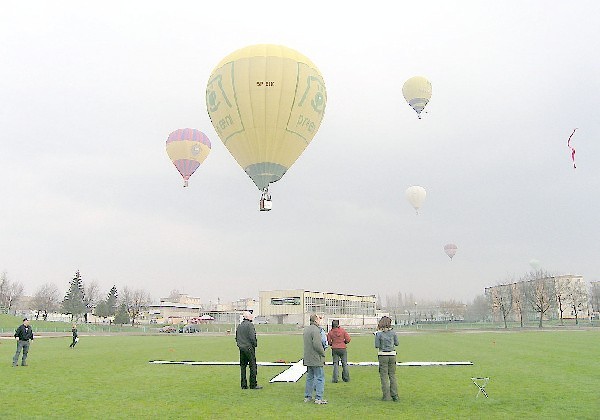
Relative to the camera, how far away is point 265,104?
2942cm

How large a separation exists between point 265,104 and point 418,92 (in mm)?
31513

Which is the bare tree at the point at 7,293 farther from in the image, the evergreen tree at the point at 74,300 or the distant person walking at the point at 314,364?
the distant person walking at the point at 314,364

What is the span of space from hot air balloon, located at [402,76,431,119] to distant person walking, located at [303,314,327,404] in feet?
162

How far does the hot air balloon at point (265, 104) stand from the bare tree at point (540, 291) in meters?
84.5

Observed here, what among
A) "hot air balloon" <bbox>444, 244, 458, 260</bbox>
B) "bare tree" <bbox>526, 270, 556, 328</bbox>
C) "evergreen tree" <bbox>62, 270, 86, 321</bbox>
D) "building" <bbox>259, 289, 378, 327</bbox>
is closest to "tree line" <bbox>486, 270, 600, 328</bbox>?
"bare tree" <bbox>526, 270, 556, 328</bbox>

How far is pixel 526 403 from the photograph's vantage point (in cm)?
1009

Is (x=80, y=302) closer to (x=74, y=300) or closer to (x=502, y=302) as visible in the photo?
(x=74, y=300)

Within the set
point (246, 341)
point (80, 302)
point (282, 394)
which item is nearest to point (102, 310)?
point (80, 302)

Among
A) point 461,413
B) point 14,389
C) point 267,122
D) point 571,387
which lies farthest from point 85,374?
point 267,122

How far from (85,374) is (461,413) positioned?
40.7ft

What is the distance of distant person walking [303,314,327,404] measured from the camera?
10.3m

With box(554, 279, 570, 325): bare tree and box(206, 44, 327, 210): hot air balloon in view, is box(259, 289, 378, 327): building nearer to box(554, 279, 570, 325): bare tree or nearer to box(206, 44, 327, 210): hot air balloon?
box(554, 279, 570, 325): bare tree

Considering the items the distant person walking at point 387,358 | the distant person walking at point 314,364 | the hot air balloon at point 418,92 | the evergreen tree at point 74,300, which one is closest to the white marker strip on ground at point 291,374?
the distant person walking at point 314,364

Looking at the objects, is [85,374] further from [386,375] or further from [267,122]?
[267,122]
